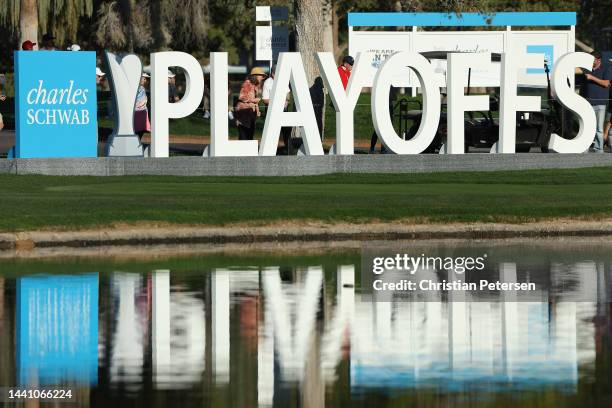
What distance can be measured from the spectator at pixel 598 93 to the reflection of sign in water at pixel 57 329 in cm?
1570

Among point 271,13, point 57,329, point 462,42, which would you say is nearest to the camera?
point 57,329

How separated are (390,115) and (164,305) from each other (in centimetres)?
1548

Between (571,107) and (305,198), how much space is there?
8.39 m

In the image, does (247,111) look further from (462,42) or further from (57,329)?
(462,42)

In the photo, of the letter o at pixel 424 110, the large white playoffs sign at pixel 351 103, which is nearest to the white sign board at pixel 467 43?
the large white playoffs sign at pixel 351 103

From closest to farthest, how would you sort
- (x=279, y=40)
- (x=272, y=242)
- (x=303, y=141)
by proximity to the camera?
(x=272, y=242) → (x=303, y=141) → (x=279, y=40)

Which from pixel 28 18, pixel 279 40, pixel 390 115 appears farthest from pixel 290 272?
pixel 28 18

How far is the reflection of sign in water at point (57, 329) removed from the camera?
33.4ft

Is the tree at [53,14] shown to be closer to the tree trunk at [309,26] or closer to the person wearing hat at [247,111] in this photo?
the tree trunk at [309,26]

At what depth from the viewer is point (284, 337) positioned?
37.7ft

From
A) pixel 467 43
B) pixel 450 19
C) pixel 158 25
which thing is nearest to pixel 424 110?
pixel 450 19

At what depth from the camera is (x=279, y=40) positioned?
36.3 metres

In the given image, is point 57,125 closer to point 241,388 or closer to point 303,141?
point 303,141

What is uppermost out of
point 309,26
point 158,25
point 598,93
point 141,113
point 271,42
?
point 158,25
